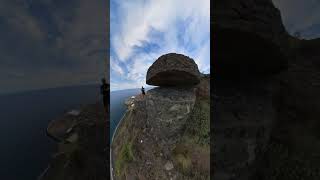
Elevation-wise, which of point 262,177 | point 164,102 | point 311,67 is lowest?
point 262,177

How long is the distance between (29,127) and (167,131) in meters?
10.8

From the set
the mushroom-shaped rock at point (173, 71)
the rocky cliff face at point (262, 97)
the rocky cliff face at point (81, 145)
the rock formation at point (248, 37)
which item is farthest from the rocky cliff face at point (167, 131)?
the rocky cliff face at point (81, 145)

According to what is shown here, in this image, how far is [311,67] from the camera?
7496 mm

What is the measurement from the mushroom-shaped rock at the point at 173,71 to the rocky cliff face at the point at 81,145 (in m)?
10.0

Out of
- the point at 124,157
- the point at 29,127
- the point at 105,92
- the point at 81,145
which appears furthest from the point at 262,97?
the point at 29,127

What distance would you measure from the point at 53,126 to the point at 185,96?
11.5m

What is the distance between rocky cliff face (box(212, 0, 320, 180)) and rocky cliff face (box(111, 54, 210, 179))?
2.25m

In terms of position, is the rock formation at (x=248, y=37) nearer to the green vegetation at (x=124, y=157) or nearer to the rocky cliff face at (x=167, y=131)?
the rocky cliff face at (x=167, y=131)

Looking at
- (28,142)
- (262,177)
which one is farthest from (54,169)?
(262,177)

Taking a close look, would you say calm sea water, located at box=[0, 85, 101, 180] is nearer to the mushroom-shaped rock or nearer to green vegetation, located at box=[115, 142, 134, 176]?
green vegetation, located at box=[115, 142, 134, 176]

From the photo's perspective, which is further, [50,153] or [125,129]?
[125,129]

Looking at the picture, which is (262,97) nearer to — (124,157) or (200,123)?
(200,123)

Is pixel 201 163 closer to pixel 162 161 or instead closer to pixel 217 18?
pixel 162 161

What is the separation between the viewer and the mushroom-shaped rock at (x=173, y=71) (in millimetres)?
11469
